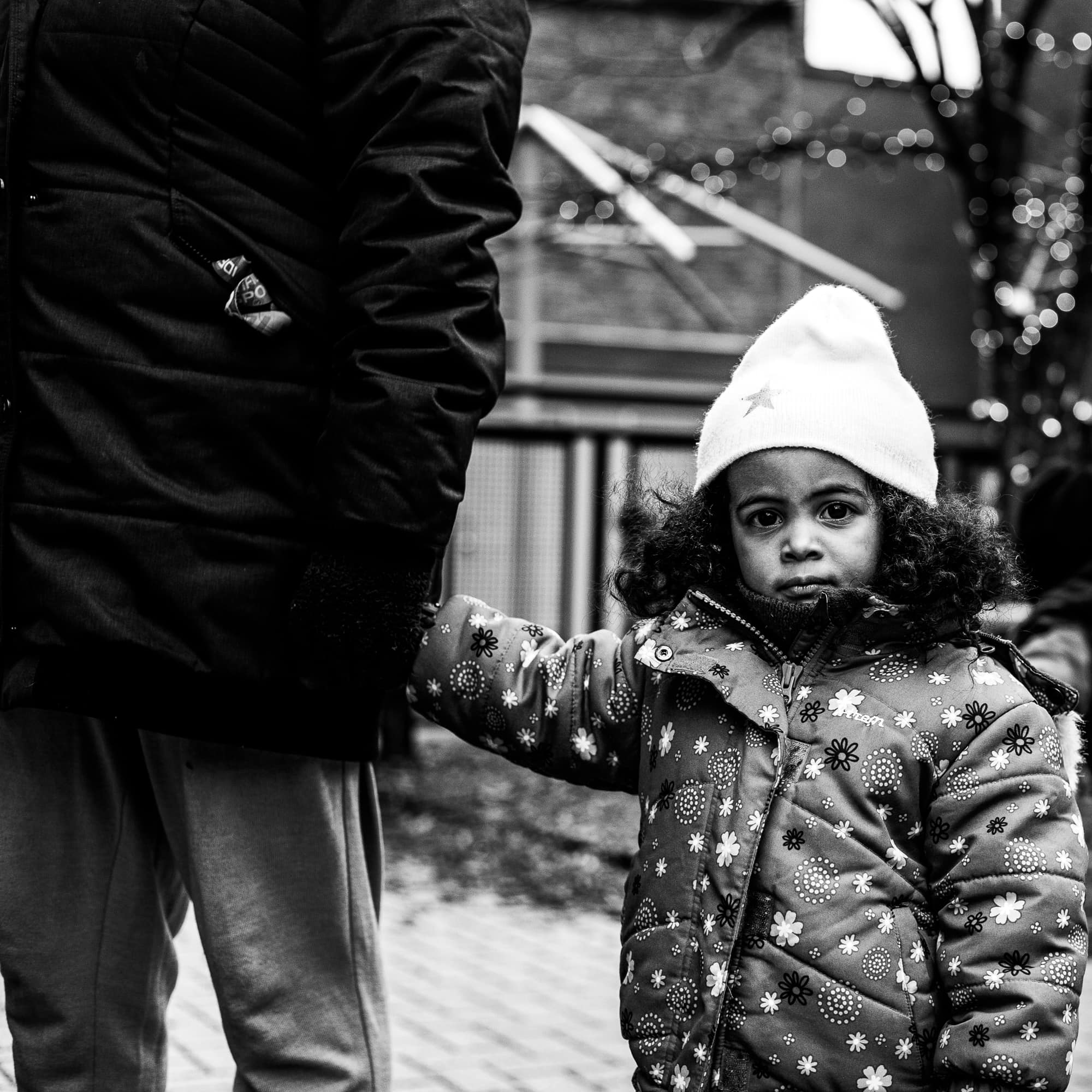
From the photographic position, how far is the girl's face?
216cm

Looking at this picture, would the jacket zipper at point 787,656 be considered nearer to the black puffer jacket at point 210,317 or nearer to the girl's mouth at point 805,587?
the girl's mouth at point 805,587

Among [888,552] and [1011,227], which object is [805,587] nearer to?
[888,552]

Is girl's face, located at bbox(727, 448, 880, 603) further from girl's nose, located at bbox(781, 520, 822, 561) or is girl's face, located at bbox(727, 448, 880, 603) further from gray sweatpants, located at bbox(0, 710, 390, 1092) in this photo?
gray sweatpants, located at bbox(0, 710, 390, 1092)

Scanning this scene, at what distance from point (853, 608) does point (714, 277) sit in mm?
12926

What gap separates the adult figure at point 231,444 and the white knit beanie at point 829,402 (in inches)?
13.0

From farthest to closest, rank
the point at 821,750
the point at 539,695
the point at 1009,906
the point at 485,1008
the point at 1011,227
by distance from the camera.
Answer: the point at 1011,227 < the point at 485,1008 < the point at 539,695 < the point at 821,750 < the point at 1009,906

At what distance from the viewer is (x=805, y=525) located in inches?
85.6

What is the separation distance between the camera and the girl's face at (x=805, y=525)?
85.0 inches

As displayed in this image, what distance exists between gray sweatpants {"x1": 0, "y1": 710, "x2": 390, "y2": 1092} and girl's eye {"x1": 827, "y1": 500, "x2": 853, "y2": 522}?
0.73 m

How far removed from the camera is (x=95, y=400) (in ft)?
7.13

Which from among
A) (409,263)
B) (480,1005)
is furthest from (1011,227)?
(409,263)

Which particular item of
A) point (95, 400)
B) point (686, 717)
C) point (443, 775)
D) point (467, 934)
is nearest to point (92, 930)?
point (95, 400)

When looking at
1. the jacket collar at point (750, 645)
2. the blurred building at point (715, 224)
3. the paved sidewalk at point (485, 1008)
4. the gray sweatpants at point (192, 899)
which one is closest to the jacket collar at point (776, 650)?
the jacket collar at point (750, 645)

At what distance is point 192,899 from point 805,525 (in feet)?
3.11
